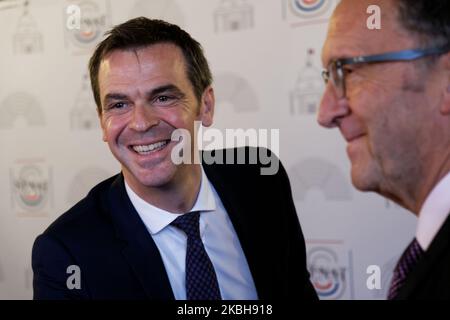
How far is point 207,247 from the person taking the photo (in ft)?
4.27

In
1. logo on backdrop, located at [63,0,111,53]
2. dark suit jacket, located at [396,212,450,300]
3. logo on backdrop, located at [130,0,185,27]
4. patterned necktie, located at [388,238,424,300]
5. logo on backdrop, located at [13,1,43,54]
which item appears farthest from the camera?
logo on backdrop, located at [13,1,43,54]

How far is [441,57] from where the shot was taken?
2.61 ft

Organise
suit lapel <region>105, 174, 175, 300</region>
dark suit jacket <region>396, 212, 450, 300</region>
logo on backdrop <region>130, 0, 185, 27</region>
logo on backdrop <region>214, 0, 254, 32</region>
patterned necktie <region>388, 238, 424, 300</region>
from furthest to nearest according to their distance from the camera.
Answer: logo on backdrop <region>130, 0, 185, 27</region> < logo on backdrop <region>214, 0, 254, 32</region> < suit lapel <region>105, 174, 175, 300</region> < patterned necktie <region>388, 238, 424, 300</region> < dark suit jacket <region>396, 212, 450, 300</region>

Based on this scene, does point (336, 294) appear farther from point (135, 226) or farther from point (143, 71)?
point (143, 71)

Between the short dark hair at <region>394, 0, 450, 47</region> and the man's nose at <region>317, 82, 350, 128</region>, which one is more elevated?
the short dark hair at <region>394, 0, 450, 47</region>

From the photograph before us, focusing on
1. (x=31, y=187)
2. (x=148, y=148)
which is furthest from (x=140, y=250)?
(x=31, y=187)

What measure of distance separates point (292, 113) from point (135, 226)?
0.96m

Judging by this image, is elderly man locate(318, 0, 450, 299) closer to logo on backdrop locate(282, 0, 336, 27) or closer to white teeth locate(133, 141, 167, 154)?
white teeth locate(133, 141, 167, 154)

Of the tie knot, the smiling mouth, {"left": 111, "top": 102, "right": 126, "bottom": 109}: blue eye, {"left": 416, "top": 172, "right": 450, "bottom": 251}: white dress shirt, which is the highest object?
{"left": 111, "top": 102, "right": 126, "bottom": 109}: blue eye

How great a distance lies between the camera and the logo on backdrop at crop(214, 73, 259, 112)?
2.05m

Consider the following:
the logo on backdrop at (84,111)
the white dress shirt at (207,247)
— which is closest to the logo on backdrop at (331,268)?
the white dress shirt at (207,247)

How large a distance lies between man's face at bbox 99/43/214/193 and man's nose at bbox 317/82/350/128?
1.60ft

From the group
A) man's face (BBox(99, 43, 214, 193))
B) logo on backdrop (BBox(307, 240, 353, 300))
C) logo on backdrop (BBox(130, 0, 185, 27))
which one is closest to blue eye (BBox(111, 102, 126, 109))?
man's face (BBox(99, 43, 214, 193))
